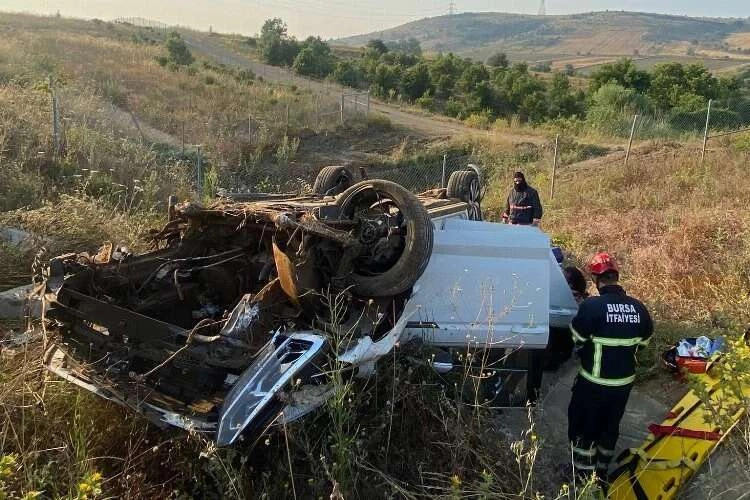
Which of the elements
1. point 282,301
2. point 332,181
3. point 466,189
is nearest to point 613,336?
point 282,301

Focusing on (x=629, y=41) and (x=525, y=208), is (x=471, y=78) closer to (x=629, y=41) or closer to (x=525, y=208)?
(x=525, y=208)

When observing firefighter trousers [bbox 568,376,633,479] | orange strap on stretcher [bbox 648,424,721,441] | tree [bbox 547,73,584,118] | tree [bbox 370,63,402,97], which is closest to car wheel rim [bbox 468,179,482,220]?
firefighter trousers [bbox 568,376,633,479]

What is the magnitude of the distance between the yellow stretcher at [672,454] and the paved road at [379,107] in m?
17.6

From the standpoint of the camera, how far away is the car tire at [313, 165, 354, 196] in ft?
18.5

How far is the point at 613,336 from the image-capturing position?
3799 millimetres

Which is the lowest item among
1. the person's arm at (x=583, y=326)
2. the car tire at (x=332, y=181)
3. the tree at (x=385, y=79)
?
the person's arm at (x=583, y=326)

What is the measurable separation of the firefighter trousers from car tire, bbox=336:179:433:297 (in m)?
1.36

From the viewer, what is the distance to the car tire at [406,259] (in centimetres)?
364

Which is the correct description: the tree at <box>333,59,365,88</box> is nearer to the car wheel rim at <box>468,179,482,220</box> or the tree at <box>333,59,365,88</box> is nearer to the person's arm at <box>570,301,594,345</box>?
the car wheel rim at <box>468,179,482,220</box>

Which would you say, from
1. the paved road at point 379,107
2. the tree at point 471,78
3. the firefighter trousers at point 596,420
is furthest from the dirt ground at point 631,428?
the tree at point 471,78

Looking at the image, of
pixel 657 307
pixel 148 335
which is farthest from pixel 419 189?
pixel 148 335

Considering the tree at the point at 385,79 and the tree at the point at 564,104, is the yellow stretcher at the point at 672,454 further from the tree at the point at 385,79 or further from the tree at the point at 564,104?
the tree at the point at 385,79

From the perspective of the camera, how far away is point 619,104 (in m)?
24.1

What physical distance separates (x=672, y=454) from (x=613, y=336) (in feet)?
2.55
